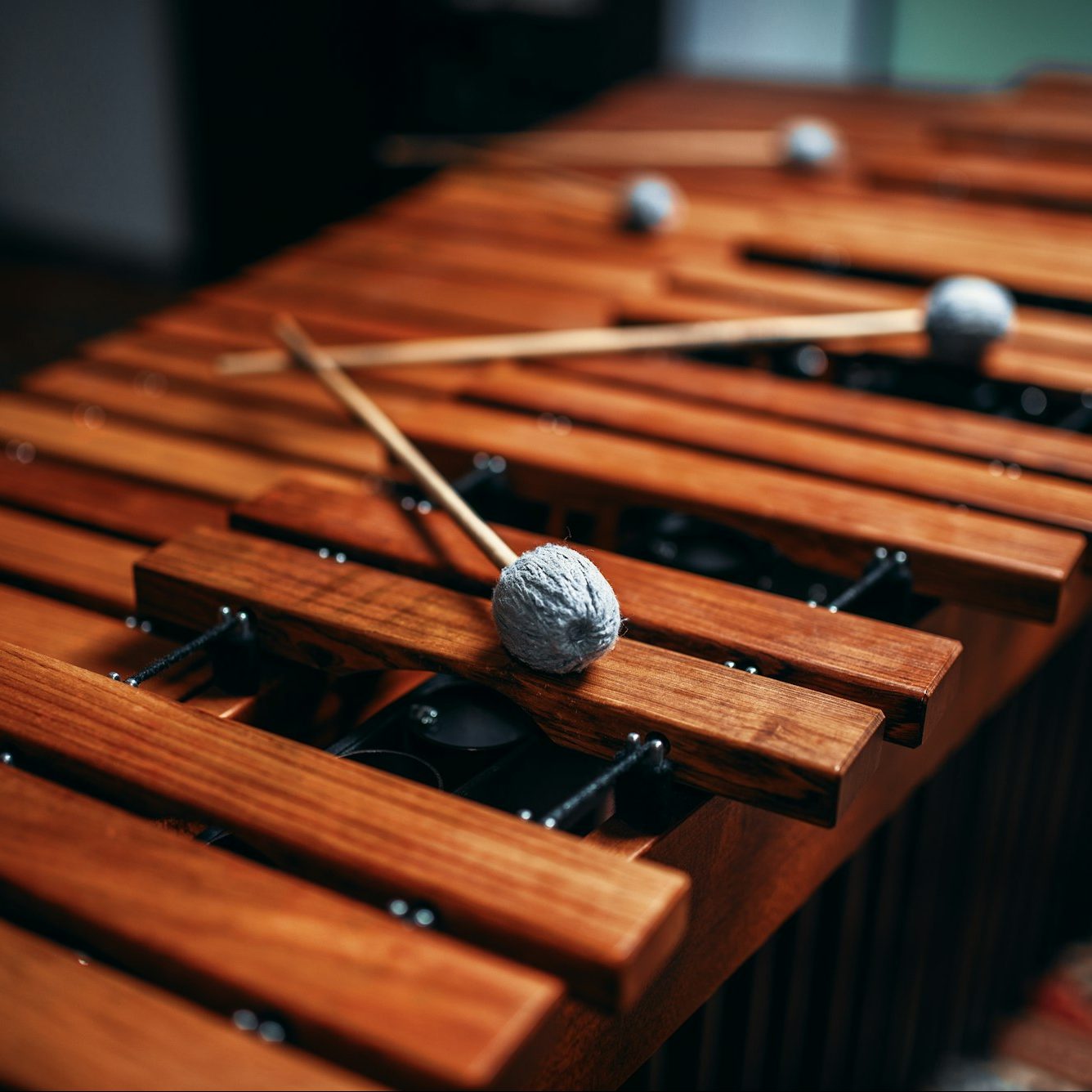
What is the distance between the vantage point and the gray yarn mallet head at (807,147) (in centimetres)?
339

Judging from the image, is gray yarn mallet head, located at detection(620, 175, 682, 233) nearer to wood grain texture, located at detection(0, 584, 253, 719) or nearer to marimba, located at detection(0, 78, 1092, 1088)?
marimba, located at detection(0, 78, 1092, 1088)

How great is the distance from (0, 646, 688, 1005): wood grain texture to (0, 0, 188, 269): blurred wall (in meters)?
5.34

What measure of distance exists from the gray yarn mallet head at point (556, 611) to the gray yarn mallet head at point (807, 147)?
7.94 feet

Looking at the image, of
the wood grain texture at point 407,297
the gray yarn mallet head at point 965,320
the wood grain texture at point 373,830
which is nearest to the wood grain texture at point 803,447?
the gray yarn mallet head at point 965,320

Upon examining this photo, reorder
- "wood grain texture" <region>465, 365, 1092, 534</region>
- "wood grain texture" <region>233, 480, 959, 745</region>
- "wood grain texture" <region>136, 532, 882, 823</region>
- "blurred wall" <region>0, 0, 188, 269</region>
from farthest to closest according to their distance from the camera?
1. "blurred wall" <region>0, 0, 188, 269</region>
2. "wood grain texture" <region>465, 365, 1092, 534</region>
3. "wood grain texture" <region>233, 480, 959, 745</region>
4. "wood grain texture" <region>136, 532, 882, 823</region>

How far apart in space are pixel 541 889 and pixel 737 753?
0.25 meters

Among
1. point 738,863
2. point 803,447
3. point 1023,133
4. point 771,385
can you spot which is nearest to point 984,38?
point 1023,133

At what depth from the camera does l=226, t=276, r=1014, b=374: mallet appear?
6.68 feet

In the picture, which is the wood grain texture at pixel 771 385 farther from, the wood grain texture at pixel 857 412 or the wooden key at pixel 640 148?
the wooden key at pixel 640 148

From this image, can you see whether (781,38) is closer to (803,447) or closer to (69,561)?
(803,447)

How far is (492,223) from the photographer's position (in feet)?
10.1

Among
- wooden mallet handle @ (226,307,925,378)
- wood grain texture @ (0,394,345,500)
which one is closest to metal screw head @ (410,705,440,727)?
wood grain texture @ (0,394,345,500)

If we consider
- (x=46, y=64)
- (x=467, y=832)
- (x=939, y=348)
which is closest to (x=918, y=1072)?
(x=939, y=348)

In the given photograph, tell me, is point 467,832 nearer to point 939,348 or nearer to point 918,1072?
point 939,348
